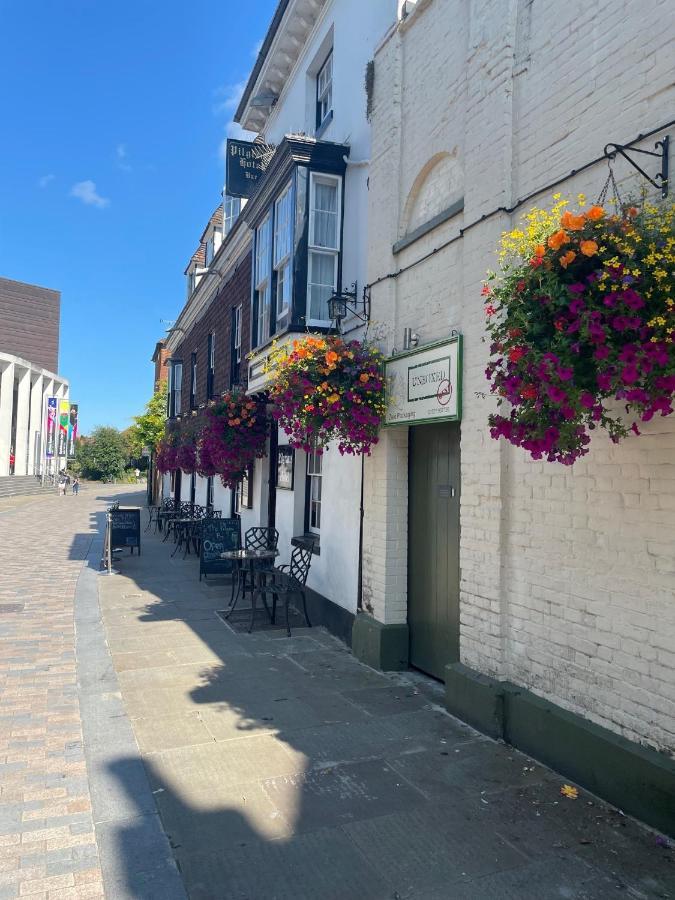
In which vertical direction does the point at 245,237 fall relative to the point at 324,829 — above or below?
above

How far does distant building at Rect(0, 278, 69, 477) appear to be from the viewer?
53031 mm

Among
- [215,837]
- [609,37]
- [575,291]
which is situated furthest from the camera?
[609,37]

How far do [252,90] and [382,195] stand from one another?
24.4ft

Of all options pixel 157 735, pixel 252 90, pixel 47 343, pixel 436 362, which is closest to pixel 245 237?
pixel 252 90

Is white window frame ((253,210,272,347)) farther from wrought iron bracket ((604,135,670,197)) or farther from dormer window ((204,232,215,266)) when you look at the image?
dormer window ((204,232,215,266))

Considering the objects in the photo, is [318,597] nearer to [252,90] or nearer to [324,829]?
[324,829]

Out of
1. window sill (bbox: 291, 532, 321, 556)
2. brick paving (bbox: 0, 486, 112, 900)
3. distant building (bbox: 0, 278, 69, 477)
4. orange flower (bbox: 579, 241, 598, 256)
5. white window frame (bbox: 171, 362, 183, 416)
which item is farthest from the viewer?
distant building (bbox: 0, 278, 69, 477)

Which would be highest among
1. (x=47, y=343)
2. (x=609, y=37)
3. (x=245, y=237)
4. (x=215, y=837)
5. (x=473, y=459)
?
(x=47, y=343)

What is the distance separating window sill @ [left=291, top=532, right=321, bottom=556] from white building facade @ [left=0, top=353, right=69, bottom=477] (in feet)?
159

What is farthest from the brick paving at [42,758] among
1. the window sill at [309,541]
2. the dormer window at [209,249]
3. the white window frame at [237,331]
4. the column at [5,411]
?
the column at [5,411]

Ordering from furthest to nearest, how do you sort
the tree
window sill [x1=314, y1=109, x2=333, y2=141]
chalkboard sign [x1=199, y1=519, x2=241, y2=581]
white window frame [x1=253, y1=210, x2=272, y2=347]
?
the tree, chalkboard sign [x1=199, y1=519, x2=241, y2=581], white window frame [x1=253, y1=210, x2=272, y2=347], window sill [x1=314, y1=109, x2=333, y2=141]

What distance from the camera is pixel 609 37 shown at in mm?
3973

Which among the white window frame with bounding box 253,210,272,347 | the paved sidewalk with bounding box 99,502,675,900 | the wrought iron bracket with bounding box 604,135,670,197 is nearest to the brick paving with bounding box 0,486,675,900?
the paved sidewalk with bounding box 99,502,675,900

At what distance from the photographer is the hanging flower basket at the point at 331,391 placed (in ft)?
20.1
